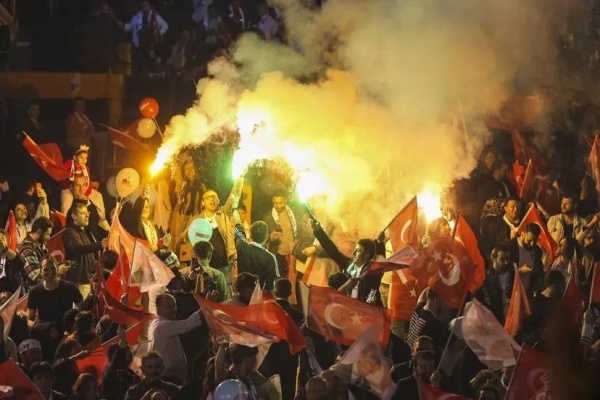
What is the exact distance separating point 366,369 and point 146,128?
26.0ft

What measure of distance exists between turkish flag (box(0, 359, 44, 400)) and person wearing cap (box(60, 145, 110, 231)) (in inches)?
241

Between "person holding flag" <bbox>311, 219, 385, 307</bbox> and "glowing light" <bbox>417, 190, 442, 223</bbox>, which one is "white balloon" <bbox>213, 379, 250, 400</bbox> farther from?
"glowing light" <bbox>417, 190, 442, 223</bbox>

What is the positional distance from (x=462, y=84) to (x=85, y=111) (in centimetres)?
564

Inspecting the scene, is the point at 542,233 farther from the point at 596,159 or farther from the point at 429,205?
the point at 596,159

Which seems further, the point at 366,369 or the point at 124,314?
the point at 124,314

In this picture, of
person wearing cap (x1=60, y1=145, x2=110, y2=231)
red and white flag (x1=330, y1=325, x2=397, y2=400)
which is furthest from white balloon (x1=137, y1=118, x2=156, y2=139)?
red and white flag (x1=330, y1=325, x2=397, y2=400)

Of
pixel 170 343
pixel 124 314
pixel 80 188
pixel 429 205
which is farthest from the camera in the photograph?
pixel 80 188

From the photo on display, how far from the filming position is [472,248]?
10266mm

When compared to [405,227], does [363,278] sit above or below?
below

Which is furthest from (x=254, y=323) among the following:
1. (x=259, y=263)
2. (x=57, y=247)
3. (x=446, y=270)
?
(x=57, y=247)

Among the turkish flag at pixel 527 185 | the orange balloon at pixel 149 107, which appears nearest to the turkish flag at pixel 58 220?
the orange balloon at pixel 149 107

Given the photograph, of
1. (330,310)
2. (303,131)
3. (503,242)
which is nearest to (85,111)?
(303,131)

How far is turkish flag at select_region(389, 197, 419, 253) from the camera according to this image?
10.5 m

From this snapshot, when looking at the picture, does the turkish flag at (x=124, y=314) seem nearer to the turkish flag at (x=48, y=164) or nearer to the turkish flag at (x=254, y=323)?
the turkish flag at (x=254, y=323)
